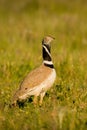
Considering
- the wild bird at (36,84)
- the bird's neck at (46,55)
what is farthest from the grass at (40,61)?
the bird's neck at (46,55)

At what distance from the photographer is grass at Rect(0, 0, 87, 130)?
6.52 meters

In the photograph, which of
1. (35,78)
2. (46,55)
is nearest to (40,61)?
(46,55)

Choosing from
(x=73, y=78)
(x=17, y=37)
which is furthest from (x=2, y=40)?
(x=73, y=78)

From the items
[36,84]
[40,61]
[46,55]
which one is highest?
[46,55]

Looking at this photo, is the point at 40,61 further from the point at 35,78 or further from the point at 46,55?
the point at 35,78

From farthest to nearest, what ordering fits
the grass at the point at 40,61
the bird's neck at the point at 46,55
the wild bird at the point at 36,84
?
the bird's neck at the point at 46,55
the wild bird at the point at 36,84
the grass at the point at 40,61

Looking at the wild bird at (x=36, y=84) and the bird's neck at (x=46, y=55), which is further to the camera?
the bird's neck at (x=46, y=55)

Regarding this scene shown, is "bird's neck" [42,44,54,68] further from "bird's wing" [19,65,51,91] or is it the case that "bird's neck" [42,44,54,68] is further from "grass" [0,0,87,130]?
"grass" [0,0,87,130]

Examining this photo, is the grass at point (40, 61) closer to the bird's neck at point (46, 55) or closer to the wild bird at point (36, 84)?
the wild bird at point (36, 84)

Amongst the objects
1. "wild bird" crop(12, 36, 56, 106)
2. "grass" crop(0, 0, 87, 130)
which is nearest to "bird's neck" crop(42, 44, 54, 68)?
"wild bird" crop(12, 36, 56, 106)

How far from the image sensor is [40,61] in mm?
10805

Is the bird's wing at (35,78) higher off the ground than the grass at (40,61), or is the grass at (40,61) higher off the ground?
the bird's wing at (35,78)

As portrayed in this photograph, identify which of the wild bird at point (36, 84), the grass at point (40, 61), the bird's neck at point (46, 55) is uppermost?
the bird's neck at point (46, 55)

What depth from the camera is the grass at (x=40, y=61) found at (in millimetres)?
6523
